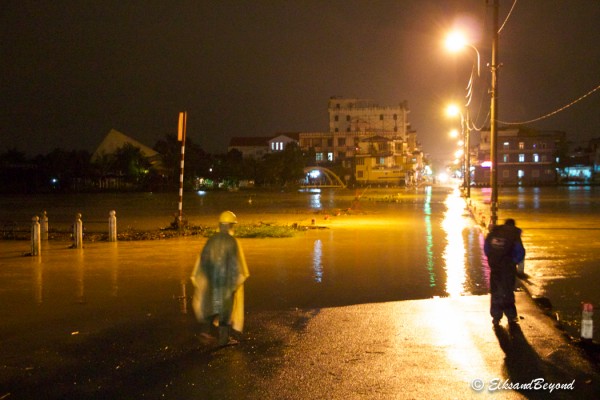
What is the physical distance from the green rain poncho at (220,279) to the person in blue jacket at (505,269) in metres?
3.58

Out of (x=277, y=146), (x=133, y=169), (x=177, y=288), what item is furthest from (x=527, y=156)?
(x=177, y=288)

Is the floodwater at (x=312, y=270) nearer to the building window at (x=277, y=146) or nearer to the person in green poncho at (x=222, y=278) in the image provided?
the person in green poncho at (x=222, y=278)

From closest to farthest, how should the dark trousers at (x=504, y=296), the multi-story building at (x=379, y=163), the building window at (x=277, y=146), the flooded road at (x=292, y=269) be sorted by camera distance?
the dark trousers at (x=504, y=296)
the flooded road at (x=292, y=269)
the multi-story building at (x=379, y=163)
the building window at (x=277, y=146)

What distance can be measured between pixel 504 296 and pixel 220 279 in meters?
3.92

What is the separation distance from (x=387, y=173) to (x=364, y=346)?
99074 mm

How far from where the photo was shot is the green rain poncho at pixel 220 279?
689 centimetres

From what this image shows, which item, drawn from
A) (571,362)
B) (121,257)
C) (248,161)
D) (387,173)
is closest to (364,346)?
(571,362)

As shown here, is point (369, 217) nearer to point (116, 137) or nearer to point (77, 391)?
point (77, 391)

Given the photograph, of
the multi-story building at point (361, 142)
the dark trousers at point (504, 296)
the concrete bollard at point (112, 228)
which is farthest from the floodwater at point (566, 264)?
the multi-story building at point (361, 142)

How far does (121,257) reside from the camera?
15445mm

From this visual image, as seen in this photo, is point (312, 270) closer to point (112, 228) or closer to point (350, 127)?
point (112, 228)

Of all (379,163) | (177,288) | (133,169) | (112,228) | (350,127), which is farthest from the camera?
(350,127)

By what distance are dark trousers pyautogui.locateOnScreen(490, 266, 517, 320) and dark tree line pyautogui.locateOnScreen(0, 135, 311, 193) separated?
79.7m

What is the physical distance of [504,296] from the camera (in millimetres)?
8094
